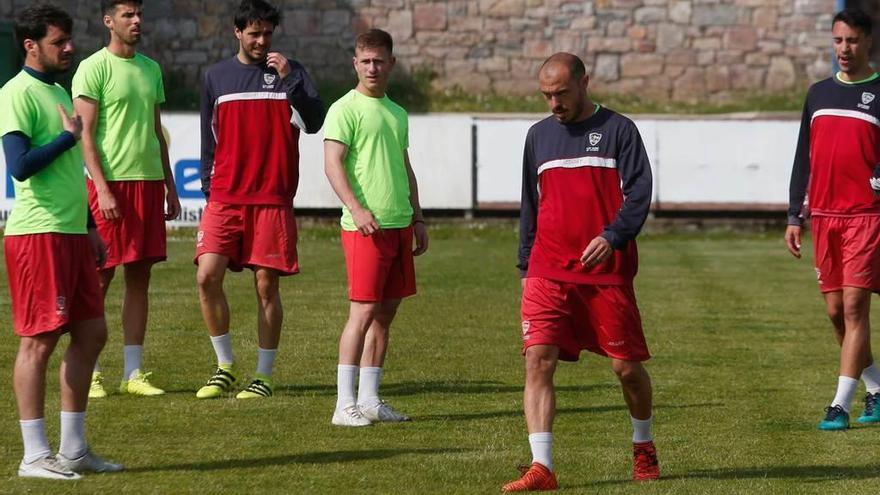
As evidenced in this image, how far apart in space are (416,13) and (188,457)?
28253 millimetres

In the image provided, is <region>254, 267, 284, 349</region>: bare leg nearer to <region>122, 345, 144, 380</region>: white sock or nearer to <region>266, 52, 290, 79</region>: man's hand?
<region>122, 345, 144, 380</region>: white sock

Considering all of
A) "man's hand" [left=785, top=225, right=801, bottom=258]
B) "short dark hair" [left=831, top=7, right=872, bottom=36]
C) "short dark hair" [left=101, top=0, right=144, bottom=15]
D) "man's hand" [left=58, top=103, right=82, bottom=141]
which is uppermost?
"short dark hair" [left=101, top=0, right=144, bottom=15]

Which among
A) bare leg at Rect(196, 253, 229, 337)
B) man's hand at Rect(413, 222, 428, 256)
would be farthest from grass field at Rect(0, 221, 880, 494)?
man's hand at Rect(413, 222, 428, 256)

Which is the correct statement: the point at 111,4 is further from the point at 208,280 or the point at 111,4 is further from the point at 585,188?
the point at 585,188

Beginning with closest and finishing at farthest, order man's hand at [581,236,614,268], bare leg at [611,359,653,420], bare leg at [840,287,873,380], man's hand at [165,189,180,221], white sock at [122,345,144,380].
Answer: man's hand at [581,236,614,268] < bare leg at [611,359,653,420] < bare leg at [840,287,873,380] < white sock at [122,345,144,380] < man's hand at [165,189,180,221]

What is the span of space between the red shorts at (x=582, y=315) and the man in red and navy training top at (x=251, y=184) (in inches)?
116

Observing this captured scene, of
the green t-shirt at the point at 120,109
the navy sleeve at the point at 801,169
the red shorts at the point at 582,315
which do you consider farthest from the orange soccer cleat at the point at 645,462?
the green t-shirt at the point at 120,109

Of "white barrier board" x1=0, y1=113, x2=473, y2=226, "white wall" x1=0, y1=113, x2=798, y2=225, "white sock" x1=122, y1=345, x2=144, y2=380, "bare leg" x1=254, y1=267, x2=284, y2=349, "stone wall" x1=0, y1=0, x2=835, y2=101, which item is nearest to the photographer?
"bare leg" x1=254, y1=267, x2=284, y2=349

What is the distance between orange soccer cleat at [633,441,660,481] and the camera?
8516mm

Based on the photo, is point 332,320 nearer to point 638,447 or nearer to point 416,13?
point 638,447

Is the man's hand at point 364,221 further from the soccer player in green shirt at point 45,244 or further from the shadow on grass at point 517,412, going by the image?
the soccer player in green shirt at point 45,244

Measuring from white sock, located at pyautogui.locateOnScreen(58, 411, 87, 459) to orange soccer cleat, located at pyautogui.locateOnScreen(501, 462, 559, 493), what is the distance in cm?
198

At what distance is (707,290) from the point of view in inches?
731

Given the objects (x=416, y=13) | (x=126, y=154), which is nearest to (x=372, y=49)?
(x=126, y=154)
